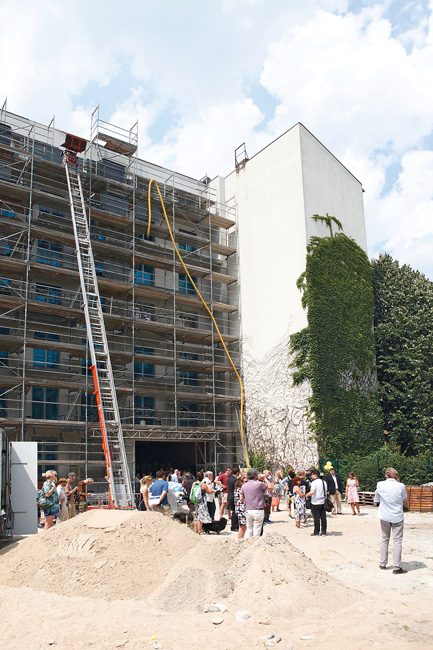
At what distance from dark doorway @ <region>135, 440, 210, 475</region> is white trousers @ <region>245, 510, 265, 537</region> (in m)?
17.2

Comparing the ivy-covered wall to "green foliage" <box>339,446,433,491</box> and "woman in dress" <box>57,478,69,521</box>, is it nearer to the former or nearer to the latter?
"green foliage" <box>339,446,433,491</box>

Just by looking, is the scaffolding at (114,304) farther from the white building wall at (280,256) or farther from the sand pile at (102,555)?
the sand pile at (102,555)

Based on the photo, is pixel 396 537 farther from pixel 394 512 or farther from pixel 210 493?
pixel 210 493

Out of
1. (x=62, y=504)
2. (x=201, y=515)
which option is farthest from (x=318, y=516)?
(x=62, y=504)

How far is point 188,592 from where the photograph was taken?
286 inches

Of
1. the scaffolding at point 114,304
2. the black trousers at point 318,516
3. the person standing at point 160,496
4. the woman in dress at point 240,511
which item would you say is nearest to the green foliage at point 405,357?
the scaffolding at point 114,304

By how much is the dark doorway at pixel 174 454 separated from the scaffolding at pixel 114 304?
215 mm

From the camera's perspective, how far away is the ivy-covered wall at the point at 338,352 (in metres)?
23.2

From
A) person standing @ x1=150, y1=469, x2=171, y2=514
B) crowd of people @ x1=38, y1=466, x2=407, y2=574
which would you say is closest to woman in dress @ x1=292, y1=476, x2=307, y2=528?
crowd of people @ x1=38, y1=466, x2=407, y2=574

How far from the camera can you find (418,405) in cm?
2508

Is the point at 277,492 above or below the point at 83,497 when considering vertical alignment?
below

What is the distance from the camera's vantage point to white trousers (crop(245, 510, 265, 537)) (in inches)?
381

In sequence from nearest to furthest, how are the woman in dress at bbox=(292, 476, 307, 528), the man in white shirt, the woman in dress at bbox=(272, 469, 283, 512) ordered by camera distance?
the man in white shirt, the woman in dress at bbox=(292, 476, 307, 528), the woman in dress at bbox=(272, 469, 283, 512)

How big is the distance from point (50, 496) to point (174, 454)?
17454 mm
